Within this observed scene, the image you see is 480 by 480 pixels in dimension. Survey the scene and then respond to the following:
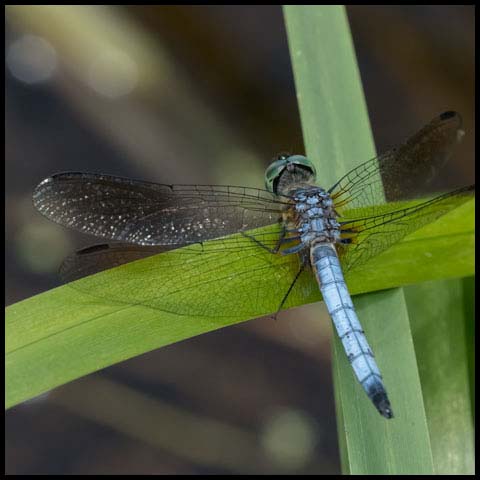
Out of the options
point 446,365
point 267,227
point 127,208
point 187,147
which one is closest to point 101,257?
point 127,208

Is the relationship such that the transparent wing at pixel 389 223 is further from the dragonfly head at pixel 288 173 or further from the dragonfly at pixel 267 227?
the dragonfly head at pixel 288 173

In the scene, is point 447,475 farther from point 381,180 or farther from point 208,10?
point 208,10

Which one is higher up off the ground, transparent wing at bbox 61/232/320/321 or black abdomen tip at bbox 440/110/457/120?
black abdomen tip at bbox 440/110/457/120

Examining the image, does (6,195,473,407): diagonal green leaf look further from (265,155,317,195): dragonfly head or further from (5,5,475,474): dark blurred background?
(5,5,475,474): dark blurred background

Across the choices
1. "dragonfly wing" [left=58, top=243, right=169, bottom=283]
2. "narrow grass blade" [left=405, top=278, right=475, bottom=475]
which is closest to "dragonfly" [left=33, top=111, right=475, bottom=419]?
"dragonfly wing" [left=58, top=243, right=169, bottom=283]

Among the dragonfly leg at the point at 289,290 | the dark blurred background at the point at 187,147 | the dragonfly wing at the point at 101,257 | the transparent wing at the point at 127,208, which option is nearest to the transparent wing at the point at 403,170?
the dragonfly leg at the point at 289,290

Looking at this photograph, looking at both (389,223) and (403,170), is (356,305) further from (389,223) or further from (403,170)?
(403,170)

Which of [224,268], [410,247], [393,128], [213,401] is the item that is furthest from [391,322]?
[393,128]

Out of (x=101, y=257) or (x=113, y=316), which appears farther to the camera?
(x=101, y=257)
